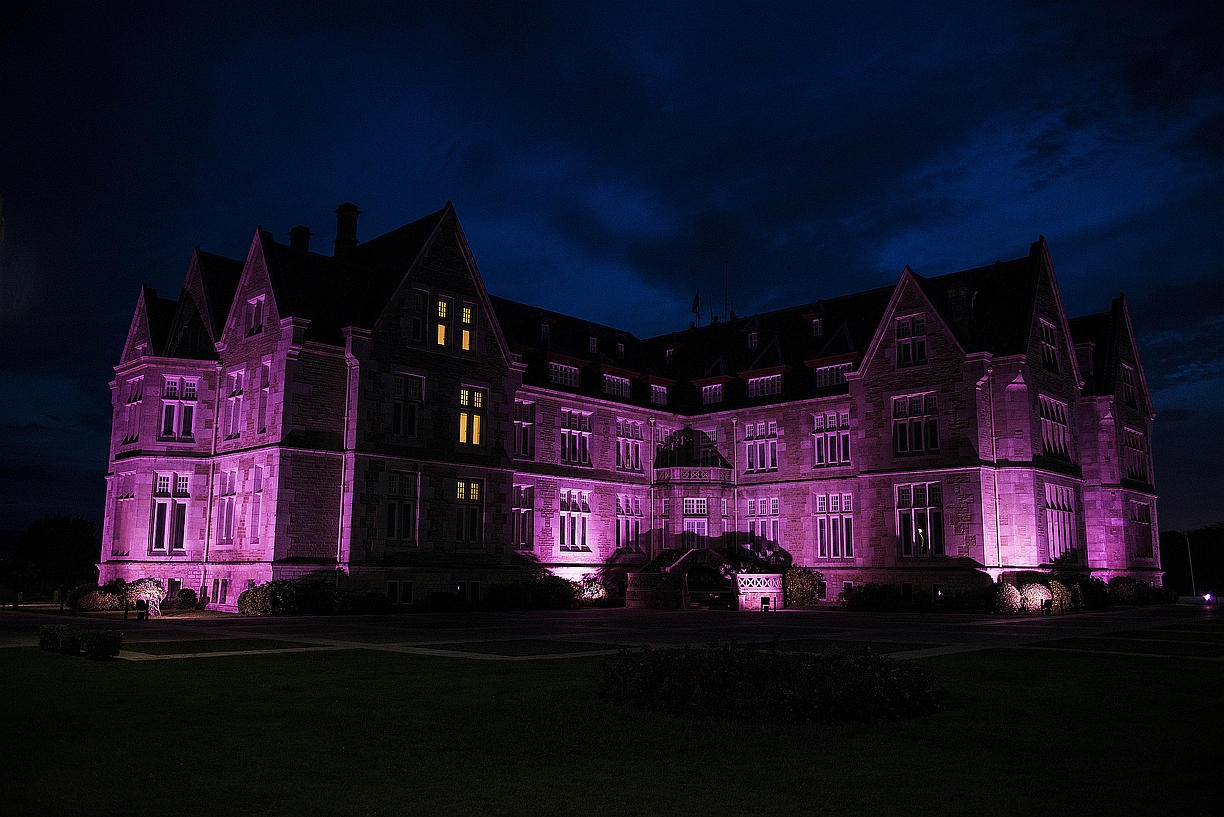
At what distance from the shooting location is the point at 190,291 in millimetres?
51906

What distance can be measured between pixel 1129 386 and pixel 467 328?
42.2m

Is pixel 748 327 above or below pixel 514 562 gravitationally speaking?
above

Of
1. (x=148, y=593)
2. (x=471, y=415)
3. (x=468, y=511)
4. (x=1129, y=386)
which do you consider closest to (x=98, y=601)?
(x=148, y=593)

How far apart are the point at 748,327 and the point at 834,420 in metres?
10.4

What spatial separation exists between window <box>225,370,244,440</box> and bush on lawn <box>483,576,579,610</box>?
14.7 meters

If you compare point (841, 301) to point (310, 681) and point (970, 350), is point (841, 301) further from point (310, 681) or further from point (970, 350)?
point (310, 681)

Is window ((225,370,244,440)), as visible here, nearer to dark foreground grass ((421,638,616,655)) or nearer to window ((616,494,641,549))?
window ((616,494,641,549))

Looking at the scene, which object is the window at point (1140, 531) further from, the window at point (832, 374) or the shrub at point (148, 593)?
the shrub at point (148, 593)

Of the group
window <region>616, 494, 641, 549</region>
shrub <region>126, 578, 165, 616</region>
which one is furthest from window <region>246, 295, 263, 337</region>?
window <region>616, 494, 641, 549</region>

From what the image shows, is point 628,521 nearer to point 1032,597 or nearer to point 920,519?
point 920,519

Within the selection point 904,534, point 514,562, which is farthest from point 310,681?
point 904,534

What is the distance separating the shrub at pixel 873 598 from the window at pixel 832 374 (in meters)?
12.4

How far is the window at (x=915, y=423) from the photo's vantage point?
164 ft

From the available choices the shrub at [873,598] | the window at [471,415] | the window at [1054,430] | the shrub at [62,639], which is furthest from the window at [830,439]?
the shrub at [62,639]
